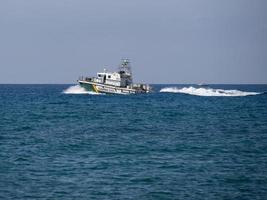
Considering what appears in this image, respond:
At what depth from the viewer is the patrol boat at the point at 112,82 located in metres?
107

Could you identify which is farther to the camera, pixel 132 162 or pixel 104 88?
pixel 104 88

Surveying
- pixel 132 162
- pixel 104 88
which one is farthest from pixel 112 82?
pixel 132 162

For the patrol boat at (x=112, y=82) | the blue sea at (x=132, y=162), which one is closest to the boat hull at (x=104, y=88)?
the patrol boat at (x=112, y=82)

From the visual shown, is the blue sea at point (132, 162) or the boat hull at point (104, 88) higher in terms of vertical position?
→ the boat hull at point (104, 88)

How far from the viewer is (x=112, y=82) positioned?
355 ft

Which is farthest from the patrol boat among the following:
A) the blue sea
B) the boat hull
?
the blue sea

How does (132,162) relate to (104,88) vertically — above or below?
below

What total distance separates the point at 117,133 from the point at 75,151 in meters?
11.6

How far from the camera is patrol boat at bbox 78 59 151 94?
350 ft

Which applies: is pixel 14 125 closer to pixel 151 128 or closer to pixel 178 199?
pixel 151 128

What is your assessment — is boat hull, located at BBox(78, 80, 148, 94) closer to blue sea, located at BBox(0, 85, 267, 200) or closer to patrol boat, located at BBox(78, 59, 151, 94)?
patrol boat, located at BBox(78, 59, 151, 94)

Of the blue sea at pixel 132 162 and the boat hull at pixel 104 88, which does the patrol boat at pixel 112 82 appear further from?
the blue sea at pixel 132 162

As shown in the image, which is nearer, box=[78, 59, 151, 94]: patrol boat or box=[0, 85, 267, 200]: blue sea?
box=[0, 85, 267, 200]: blue sea

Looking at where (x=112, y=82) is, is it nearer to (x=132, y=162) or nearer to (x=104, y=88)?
(x=104, y=88)
